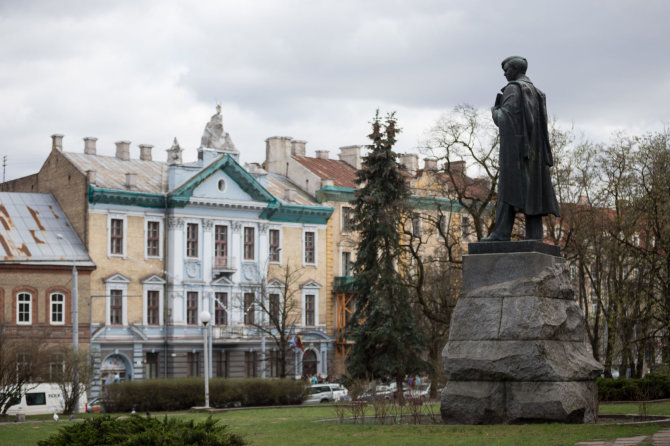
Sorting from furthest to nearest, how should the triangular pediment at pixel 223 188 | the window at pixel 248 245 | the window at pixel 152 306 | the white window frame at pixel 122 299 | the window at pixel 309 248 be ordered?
the window at pixel 309 248, the window at pixel 248 245, the triangular pediment at pixel 223 188, the window at pixel 152 306, the white window frame at pixel 122 299

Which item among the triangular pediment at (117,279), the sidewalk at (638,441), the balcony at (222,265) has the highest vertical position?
the balcony at (222,265)

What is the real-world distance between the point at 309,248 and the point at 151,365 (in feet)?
40.0

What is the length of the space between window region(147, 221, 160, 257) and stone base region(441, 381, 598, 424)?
4034cm

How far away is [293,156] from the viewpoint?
69.8m

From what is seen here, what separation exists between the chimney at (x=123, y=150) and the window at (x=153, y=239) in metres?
4.84

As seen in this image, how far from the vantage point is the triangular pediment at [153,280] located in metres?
57.8

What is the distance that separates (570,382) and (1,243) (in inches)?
1537

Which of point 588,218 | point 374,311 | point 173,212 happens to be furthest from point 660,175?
point 173,212

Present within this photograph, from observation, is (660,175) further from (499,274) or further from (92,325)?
(92,325)

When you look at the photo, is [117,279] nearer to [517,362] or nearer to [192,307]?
[192,307]

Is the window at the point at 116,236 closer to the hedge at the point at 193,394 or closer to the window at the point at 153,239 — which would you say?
the window at the point at 153,239

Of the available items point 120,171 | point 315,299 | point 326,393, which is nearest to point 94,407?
point 326,393

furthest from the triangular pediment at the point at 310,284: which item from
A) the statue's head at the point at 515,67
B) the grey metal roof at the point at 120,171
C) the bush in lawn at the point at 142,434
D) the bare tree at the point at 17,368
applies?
the bush in lawn at the point at 142,434

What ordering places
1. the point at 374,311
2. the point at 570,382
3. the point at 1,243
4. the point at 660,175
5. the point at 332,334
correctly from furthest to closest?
1. the point at 332,334
2. the point at 1,243
3. the point at 374,311
4. the point at 660,175
5. the point at 570,382
